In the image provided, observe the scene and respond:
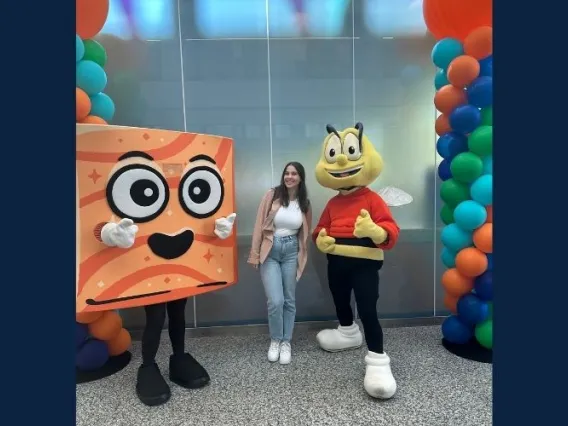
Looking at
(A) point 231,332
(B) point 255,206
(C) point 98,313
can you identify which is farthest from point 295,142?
(C) point 98,313

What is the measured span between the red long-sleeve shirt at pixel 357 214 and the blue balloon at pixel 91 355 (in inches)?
63.9

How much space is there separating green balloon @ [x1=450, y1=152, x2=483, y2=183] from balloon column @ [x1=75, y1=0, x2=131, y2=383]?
219 centimetres

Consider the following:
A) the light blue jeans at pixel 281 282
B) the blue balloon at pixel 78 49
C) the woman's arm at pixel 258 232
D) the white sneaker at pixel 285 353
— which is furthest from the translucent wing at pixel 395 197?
the blue balloon at pixel 78 49

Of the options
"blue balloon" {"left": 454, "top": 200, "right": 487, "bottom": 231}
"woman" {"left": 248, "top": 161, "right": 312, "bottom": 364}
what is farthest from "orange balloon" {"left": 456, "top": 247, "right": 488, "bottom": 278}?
"woman" {"left": 248, "top": 161, "right": 312, "bottom": 364}

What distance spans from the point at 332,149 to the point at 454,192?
833mm

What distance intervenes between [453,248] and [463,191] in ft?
1.22

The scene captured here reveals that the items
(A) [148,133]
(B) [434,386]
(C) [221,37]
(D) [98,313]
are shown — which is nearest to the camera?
(A) [148,133]

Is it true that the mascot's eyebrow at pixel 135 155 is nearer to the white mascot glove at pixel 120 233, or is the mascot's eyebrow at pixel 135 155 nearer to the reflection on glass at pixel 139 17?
the white mascot glove at pixel 120 233

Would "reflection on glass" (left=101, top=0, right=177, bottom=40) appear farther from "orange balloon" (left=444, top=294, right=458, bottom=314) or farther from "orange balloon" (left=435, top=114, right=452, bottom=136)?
Answer: "orange balloon" (left=444, top=294, right=458, bottom=314)

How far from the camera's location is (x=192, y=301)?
3297 mm

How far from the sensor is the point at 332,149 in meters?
2.63

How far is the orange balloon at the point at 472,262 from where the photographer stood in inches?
102

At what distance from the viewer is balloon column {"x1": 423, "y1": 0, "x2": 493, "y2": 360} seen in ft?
8.25

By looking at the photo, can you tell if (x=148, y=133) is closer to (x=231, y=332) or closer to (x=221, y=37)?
(x=221, y=37)
